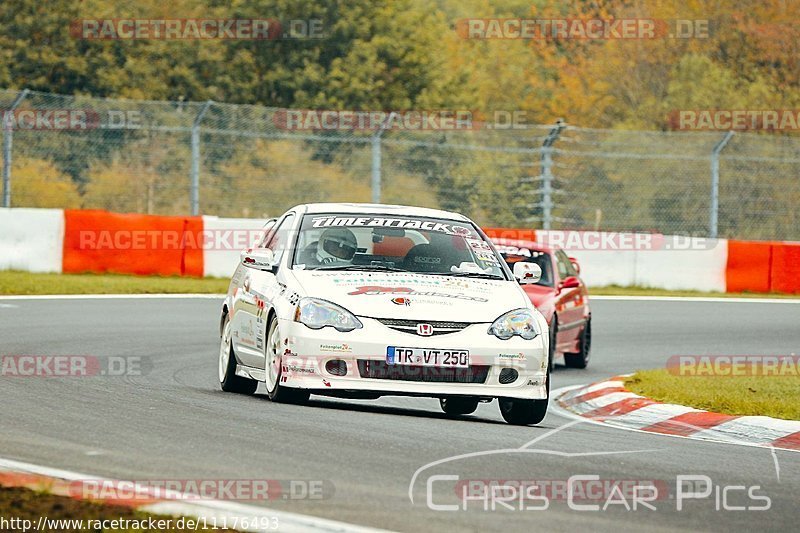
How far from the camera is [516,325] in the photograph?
10.2m

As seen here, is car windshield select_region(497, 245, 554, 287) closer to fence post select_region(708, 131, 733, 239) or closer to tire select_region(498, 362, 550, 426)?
tire select_region(498, 362, 550, 426)

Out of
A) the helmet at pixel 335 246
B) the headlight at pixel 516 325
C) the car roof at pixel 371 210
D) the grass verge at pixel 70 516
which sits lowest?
the grass verge at pixel 70 516

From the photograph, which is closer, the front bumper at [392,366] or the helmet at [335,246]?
the front bumper at [392,366]

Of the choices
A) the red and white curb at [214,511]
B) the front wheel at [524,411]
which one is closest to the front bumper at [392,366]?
the front wheel at [524,411]

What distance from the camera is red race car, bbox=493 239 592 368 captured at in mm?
15961

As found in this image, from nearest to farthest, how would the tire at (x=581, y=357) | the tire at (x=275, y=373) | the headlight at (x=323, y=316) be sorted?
1. the headlight at (x=323, y=316)
2. the tire at (x=275, y=373)
3. the tire at (x=581, y=357)

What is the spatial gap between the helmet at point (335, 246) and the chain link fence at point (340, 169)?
1477 centimetres

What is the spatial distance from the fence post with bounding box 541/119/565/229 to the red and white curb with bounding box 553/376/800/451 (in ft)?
45.7

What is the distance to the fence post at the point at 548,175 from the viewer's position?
27.1 meters

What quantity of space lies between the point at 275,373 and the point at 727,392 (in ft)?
13.6

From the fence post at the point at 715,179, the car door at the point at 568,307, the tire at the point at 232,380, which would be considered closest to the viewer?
the tire at the point at 232,380

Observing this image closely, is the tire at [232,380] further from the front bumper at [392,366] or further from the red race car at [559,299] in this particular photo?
the red race car at [559,299]

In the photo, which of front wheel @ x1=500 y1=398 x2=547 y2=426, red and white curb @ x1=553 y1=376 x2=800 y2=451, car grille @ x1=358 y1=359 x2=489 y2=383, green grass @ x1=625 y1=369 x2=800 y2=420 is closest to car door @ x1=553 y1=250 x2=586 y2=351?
green grass @ x1=625 y1=369 x2=800 y2=420

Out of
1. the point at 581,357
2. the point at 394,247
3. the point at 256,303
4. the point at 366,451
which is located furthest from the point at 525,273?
the point at 581,357
